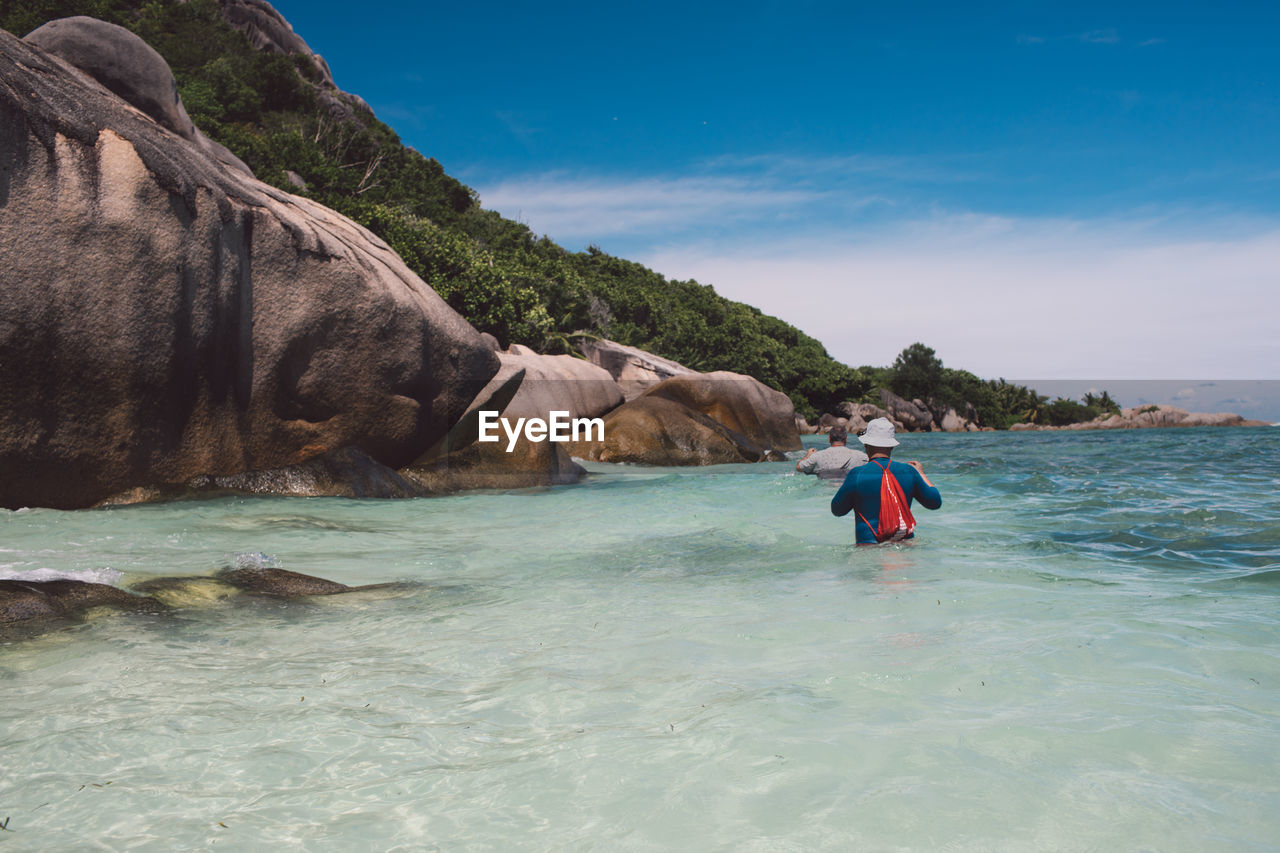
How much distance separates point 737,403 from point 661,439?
163 inches

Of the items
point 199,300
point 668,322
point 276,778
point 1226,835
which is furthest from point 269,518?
point 668,322

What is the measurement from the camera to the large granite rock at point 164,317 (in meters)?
7.82

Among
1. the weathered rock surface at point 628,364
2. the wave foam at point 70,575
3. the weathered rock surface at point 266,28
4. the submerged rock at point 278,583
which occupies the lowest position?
the submerged rock at point 278,583

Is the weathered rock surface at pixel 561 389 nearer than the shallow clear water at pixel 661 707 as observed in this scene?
No

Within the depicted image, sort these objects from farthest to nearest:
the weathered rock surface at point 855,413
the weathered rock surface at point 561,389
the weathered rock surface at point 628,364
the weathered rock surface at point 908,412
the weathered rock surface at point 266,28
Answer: the weathered rock surface at point 908,412
the weathered rock surface at point 266,28
the weathered rock surface at point 855,413
the weathered rock surface at point 628,364
the weathered rock surface at point 561,389

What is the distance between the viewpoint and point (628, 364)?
31.2 meters

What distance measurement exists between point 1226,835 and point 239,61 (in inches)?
2179

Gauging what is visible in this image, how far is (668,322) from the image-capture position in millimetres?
49938

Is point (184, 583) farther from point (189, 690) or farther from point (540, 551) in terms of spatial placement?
point (540, 551)

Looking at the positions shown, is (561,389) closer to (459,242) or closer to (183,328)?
(183,328)

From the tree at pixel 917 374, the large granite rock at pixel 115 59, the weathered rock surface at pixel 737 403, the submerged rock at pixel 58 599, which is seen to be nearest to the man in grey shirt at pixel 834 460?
the submerged rock at pixel 58 599

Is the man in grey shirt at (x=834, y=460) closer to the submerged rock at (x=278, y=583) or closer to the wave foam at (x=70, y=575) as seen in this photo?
the submerged rock at (x=278, y=583)

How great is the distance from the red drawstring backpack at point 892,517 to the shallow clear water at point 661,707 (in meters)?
0.17

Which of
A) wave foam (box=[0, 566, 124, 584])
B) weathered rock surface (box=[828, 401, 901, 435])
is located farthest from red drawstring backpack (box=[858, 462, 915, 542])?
weathered rock surface (box=[828, 401, 901, 435])
